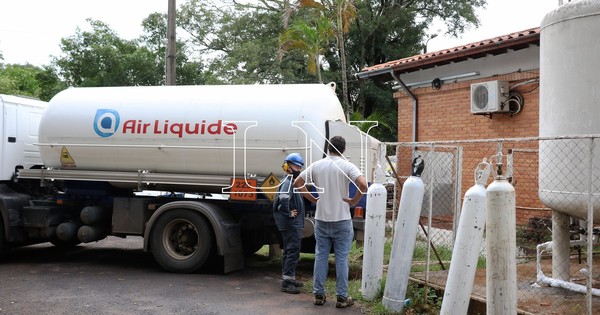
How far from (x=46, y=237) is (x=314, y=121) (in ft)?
15.2

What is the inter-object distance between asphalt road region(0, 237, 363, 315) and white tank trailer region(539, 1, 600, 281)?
2379 mm

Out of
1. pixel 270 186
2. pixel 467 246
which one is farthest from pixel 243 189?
pixel 467 246

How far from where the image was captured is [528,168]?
32.8ft

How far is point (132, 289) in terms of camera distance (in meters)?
7.41

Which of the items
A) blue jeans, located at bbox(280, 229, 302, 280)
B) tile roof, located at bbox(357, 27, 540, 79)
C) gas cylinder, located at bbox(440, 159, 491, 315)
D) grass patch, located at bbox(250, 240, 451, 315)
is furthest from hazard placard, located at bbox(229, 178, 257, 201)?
tile roof, located at bbox(357, 27, 540, 79)

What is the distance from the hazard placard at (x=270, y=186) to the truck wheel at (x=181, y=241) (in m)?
0.96

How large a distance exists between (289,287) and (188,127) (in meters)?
2.72

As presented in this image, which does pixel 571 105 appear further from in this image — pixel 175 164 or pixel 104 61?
pixel 104 61

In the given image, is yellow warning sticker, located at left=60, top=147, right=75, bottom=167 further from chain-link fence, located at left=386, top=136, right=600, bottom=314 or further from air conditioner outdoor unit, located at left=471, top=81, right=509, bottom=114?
air conditioner outdoor unit, located at left=471, top=81, right=509, bottom=114

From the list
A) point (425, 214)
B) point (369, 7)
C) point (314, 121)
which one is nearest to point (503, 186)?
point (425, 214)

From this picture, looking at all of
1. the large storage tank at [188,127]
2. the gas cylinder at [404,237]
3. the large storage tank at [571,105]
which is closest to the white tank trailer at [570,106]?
the large storage tank at [571,105]

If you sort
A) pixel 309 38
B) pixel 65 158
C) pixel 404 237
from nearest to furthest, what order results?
pixel 404 237
pixel 65 158
pixel 309 38

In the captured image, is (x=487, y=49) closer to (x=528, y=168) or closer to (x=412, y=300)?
(x=528, y=168)

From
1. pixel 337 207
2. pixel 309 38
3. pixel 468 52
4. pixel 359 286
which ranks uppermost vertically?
pixel 309 38
